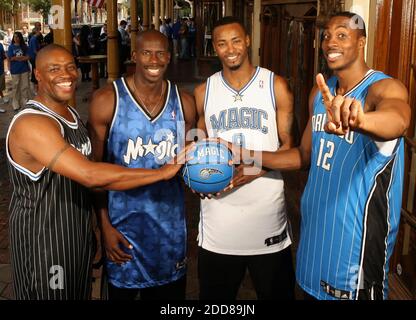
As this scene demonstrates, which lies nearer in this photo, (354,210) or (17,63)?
(354,210)

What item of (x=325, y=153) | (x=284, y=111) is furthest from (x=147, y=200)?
(x=325, y=153)

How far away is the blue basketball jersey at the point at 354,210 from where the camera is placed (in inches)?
98.3

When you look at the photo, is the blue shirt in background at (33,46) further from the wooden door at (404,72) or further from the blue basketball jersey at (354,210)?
the blue basketball jersey at (354,210)

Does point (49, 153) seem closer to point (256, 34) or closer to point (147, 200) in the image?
point (147, 200)

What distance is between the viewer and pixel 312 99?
9.86 ft

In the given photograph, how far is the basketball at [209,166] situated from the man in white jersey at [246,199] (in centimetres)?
24

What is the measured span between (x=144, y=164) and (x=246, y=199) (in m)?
0.65

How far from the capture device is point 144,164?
323 centimetres

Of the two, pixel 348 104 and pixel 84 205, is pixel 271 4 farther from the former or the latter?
pixel 348 104

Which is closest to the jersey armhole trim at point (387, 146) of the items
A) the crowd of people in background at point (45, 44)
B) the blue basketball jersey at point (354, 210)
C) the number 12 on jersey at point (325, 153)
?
the blue basketball jersey at point (354, 210)

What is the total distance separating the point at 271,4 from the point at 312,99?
19.8 ft

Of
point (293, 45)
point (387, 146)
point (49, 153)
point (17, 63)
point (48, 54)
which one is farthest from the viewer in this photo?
point (17, 63)

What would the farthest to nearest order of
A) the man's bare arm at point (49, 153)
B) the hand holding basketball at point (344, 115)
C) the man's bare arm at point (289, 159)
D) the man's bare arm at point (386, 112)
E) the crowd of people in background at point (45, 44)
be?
the crowd of people in background at point (45, 44)
the man's bare arm at point (289, 159)
the man's bare arm at point (49, 153)
the man's bare arm at point (386, 112)
the hand holding basketball at point (344, 115)

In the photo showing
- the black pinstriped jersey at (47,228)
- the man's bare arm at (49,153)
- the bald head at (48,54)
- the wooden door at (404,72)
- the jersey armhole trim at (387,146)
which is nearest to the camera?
the jersey armhole trim at (387,146)
